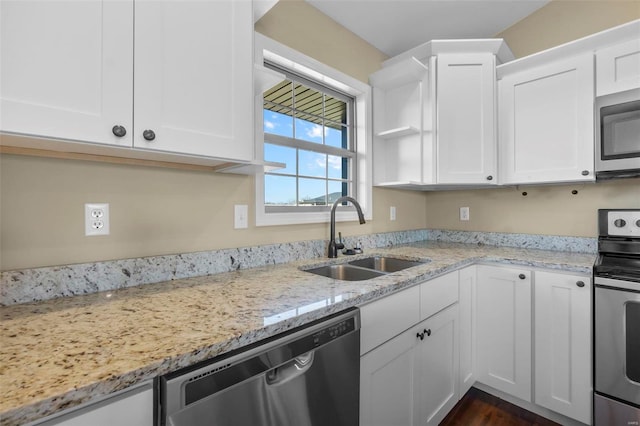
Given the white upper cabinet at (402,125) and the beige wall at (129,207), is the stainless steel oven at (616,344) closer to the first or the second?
the white upper cabinet at (402,125)

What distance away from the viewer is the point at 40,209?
1.00m

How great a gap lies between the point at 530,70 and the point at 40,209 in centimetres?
273

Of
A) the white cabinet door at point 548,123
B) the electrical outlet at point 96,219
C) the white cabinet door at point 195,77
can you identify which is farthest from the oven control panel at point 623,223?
the electrical outlet at point 96,219

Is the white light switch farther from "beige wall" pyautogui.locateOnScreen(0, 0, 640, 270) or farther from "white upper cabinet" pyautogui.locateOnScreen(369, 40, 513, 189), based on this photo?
"white upper cabinet" pyautogui.locateOnScreen(369, 40, 513, 189)

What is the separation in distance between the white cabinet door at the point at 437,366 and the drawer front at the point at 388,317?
0.13 meters

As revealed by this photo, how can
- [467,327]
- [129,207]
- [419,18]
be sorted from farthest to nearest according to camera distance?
[419,18]
[467,327]
[129,207]

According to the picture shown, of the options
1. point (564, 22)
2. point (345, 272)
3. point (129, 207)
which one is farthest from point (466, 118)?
point (129, 207)

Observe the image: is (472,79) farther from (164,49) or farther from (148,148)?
(148,148)


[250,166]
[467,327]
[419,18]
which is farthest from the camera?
[419,18]

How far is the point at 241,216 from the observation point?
5.08ft

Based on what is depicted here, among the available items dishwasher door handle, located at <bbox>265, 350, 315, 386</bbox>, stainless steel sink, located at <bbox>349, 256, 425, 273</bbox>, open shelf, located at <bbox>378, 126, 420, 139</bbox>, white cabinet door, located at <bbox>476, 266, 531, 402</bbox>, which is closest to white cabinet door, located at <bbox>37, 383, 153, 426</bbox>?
dishwasher door handle, located at <bbox>265, 350, 315, 386</bbox>

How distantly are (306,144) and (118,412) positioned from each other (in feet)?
5.51

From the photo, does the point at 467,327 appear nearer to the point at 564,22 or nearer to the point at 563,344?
the point at 563,344

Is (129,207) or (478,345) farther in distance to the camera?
(478,345)
